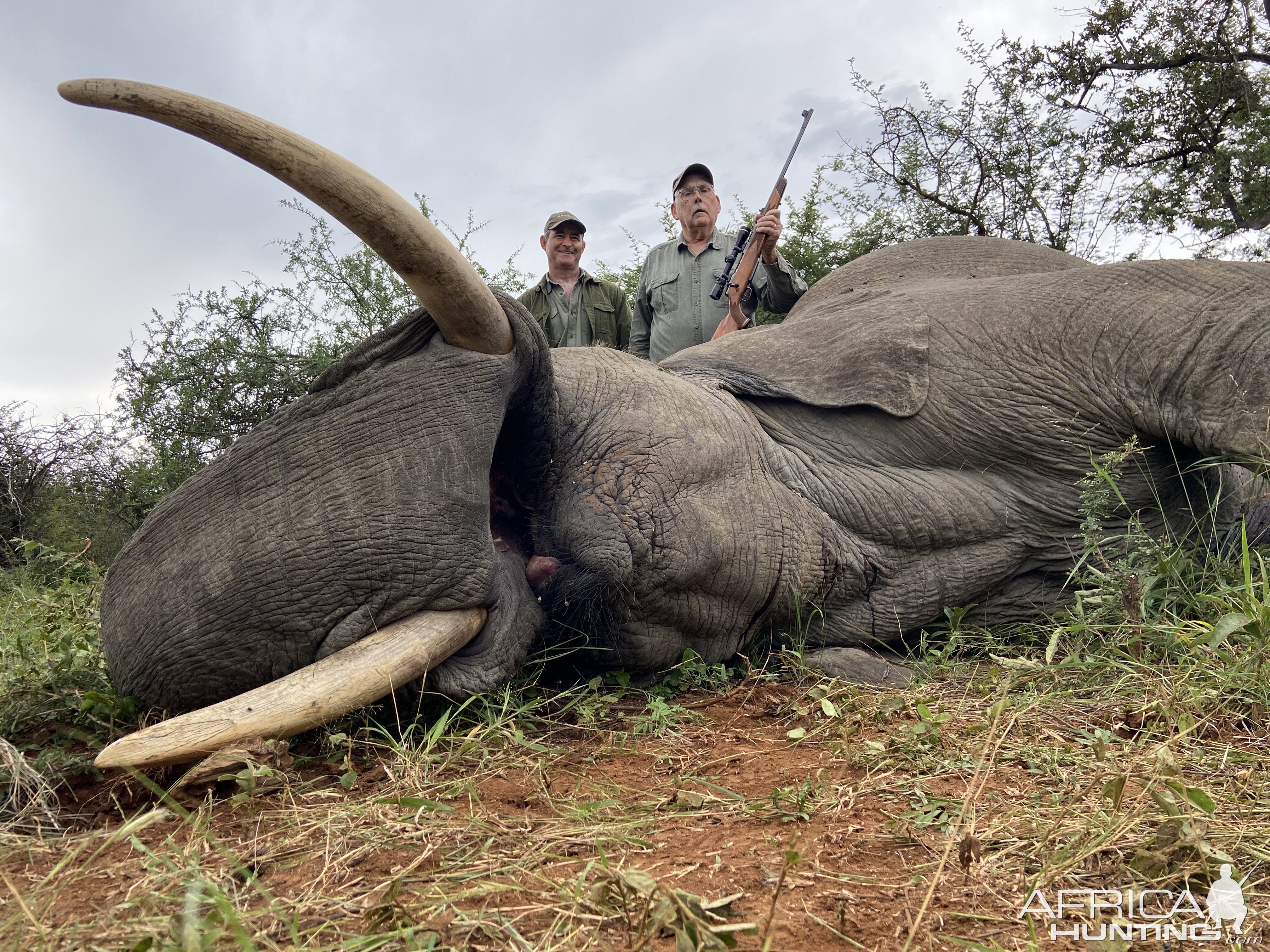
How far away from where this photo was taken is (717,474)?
3.14 m

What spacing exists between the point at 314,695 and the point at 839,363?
2365 mm

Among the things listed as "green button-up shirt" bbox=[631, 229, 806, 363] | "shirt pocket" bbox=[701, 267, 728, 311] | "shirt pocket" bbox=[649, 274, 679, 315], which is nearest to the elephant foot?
"green button-up shirt" bbox=[631, 229, 806, 363]

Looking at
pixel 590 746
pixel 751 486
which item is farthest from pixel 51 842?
pixel 751 486

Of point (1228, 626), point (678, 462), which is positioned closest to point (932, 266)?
point (678, 462)

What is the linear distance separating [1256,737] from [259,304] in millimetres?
9765

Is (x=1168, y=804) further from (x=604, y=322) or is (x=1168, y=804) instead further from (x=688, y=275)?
(x=604, y=322)

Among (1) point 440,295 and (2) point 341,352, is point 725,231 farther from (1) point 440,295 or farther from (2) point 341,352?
(1) point 440,295

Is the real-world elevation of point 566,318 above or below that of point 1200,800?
above

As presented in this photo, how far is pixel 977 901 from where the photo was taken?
1.54 meters

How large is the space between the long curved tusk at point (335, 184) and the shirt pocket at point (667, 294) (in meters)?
5.19

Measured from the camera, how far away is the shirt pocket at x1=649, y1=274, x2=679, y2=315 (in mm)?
7621
